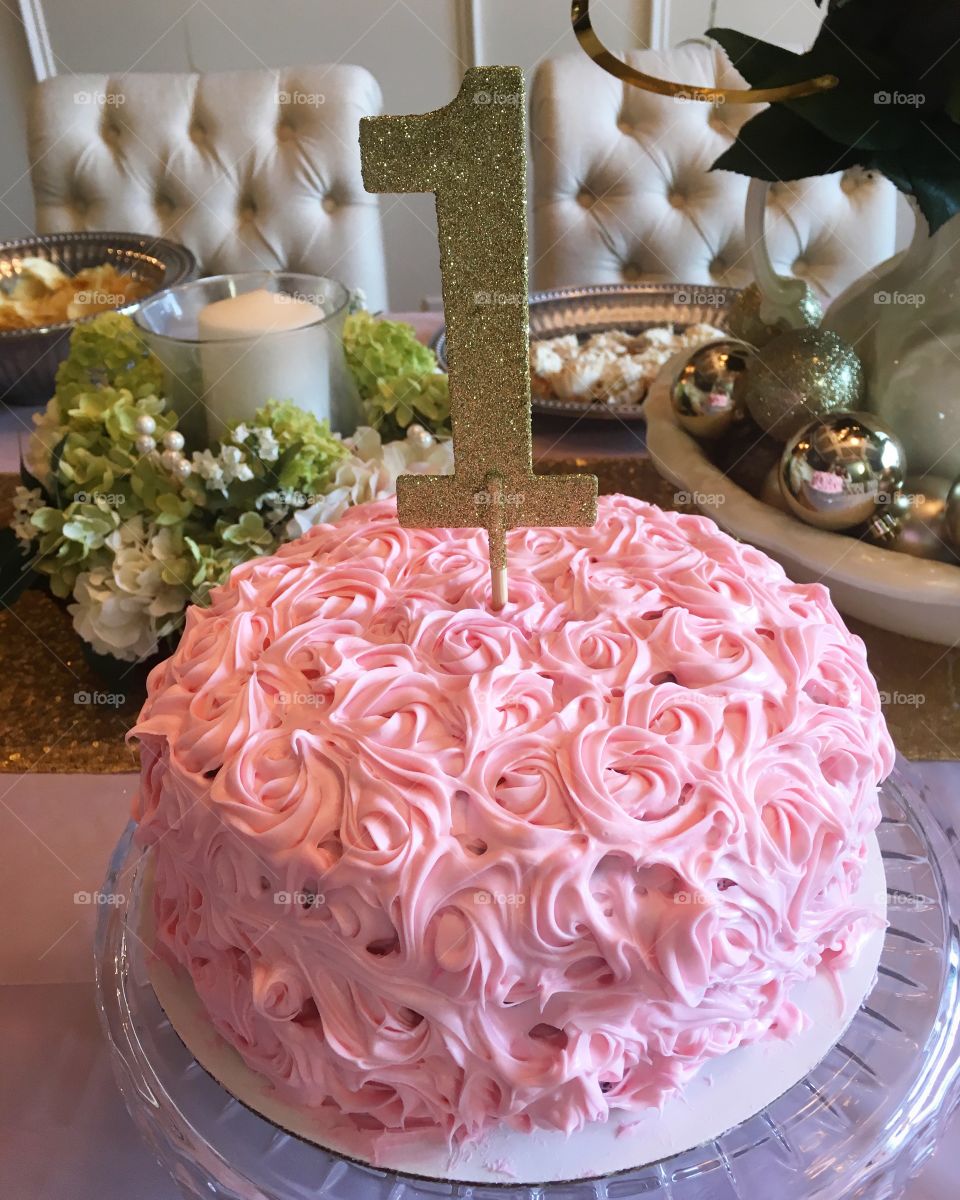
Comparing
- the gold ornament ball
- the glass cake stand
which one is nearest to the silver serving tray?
the gold ornament ball

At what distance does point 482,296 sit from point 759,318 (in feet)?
3.06

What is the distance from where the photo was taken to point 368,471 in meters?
1.38

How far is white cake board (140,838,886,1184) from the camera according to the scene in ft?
2.63

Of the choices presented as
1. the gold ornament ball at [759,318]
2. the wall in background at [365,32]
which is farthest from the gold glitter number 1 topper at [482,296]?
the wall in background at [365,32]

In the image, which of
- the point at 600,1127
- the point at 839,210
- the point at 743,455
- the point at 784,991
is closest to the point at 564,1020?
the point at 600,1127

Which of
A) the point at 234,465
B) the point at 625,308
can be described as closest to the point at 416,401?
the point at 234,465

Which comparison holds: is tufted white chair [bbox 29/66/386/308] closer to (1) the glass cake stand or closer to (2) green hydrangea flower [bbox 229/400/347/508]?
(2) green hydrangea flower [bbox 229/400/347/508]

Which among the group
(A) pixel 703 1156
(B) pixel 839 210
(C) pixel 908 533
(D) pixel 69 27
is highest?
(D) pixel 69 27

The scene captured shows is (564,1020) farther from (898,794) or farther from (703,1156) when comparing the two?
(898,794)

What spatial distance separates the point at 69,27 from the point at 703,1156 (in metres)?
4.17

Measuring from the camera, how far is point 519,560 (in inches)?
41.9

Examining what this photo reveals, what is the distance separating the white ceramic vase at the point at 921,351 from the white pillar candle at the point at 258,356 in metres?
0.81

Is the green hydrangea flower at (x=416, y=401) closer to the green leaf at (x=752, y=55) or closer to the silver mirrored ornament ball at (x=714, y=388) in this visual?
the silver mirrored ornament ball at (x=714, y=388)

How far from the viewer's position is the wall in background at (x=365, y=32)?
3633mm
